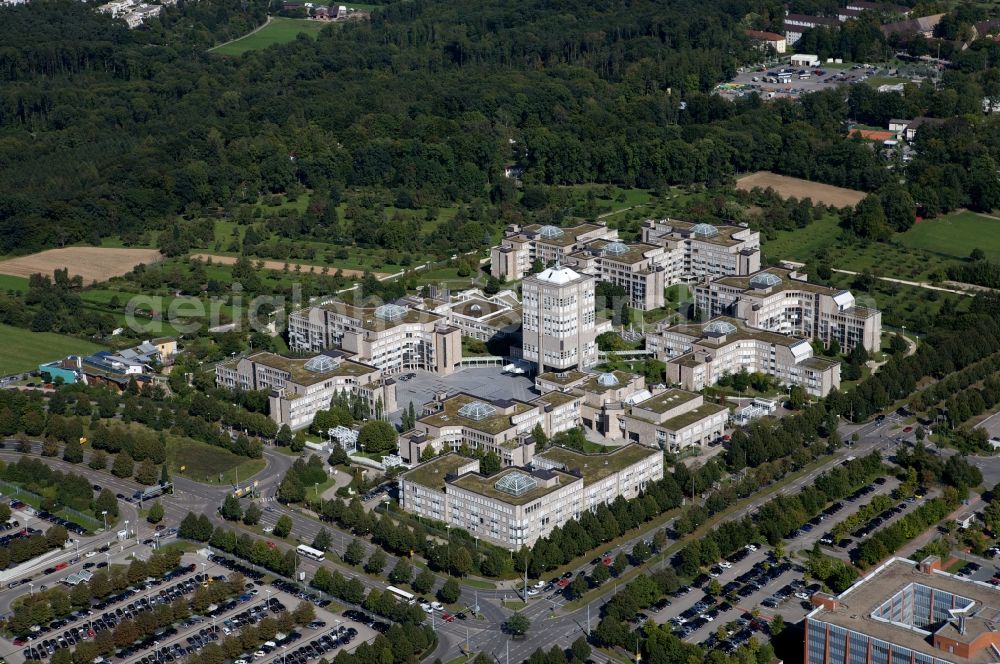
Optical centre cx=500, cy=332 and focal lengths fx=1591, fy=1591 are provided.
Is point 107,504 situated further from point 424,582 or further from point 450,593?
point 450,593

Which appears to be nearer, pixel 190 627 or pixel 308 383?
pixel 190 627

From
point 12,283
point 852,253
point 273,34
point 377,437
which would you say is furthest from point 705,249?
point 273,34

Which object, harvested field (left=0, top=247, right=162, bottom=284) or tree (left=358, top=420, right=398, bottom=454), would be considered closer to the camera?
tree (left=358, top=420, right=398, bottom=454)

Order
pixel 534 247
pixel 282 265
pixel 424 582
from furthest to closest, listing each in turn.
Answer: pixel 282 265 < pixel 534 247 < pixel 424 582

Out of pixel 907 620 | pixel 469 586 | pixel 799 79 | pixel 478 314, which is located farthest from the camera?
pixel 799 79

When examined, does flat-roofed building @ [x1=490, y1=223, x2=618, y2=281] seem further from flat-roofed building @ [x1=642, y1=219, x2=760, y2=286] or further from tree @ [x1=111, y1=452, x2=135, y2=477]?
tree @ [x1=111, y1=452, x2=135, y2=477]

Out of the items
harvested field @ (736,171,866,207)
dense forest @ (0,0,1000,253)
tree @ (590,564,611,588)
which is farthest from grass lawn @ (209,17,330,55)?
tree @ (590,564,611,588)

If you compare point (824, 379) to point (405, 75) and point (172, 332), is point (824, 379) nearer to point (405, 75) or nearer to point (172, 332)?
point (172, 332)
